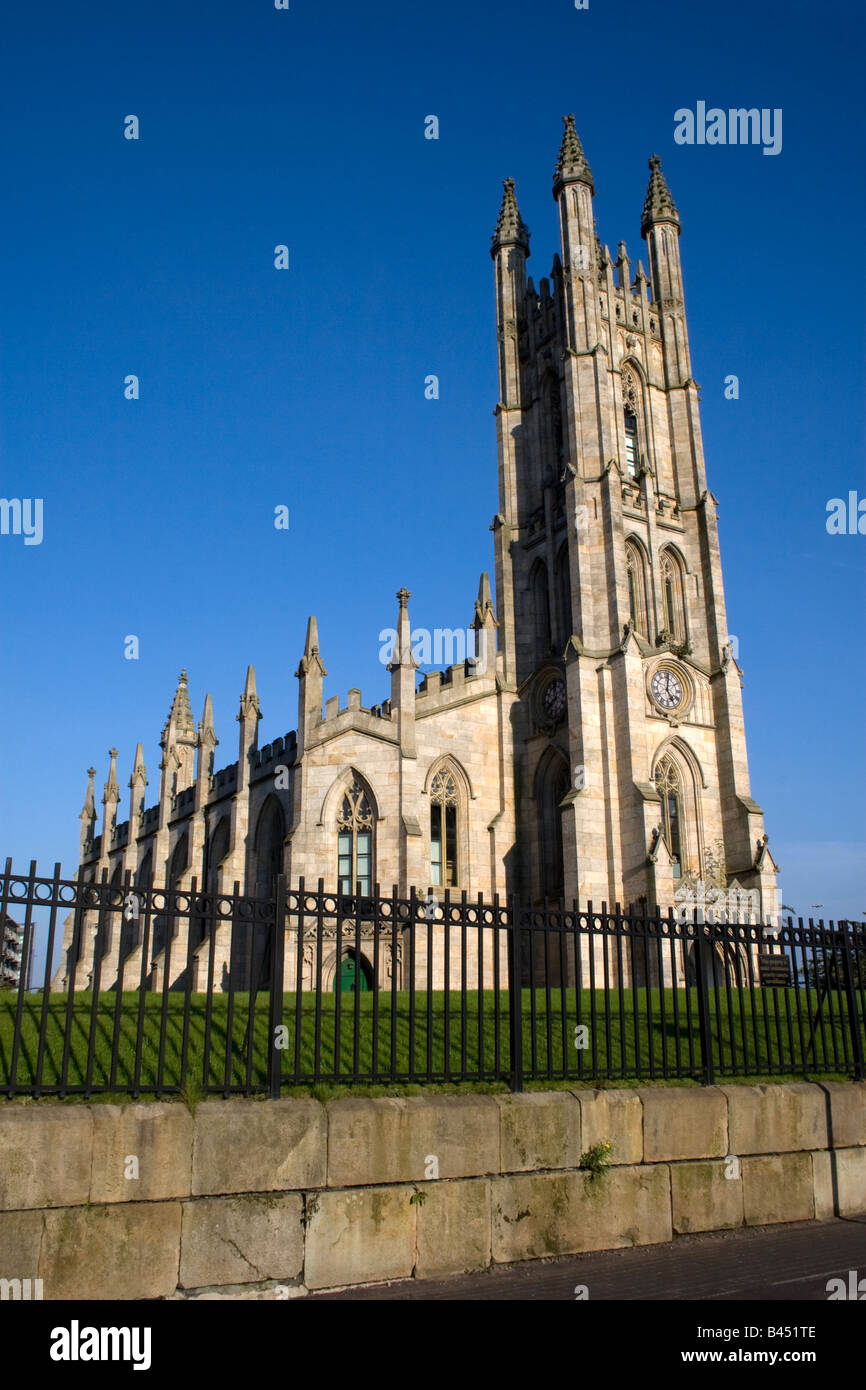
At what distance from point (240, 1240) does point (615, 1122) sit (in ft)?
11.7

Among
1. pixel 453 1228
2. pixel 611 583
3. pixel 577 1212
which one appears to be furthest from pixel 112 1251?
pixel 611 583

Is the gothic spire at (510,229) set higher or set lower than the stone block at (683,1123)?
higher

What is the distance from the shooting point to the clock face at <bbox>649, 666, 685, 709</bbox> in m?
33.6

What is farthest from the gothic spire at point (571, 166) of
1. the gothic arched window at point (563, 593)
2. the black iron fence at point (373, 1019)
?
the black iron fence at point (373, 1019)

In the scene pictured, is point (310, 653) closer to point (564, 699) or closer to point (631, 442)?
point (564, 699)

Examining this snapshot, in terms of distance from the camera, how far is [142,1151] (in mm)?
7199

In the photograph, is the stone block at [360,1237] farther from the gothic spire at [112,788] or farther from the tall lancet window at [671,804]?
the gothic spire at [112,788]

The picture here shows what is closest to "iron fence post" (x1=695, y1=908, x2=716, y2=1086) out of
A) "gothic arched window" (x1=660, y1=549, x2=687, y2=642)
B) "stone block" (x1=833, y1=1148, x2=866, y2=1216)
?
"stone block" (x1=833, y1=1148, x2=866, y2=1216)

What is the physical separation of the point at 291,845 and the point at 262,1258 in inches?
920

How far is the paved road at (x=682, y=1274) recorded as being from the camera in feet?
25.1
